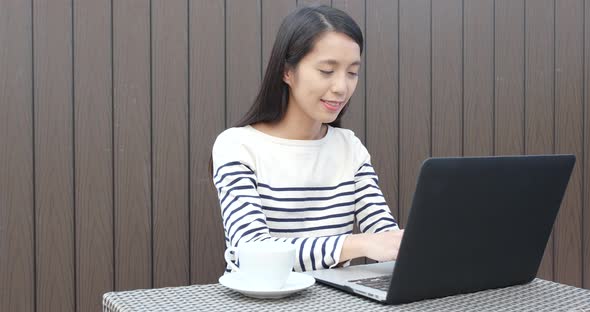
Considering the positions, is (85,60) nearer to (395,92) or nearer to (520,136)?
(395,92)

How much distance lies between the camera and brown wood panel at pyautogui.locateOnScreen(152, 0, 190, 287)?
1.90 m

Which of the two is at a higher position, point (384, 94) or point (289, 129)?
point (384, 94)

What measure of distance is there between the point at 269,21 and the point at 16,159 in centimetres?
78

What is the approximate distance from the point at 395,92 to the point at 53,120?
1039mm

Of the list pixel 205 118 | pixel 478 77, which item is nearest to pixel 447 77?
pixel 478 77

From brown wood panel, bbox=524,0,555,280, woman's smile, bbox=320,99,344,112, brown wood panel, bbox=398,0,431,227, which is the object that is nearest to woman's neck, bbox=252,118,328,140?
woman's smile, bbox=320,99,344,112

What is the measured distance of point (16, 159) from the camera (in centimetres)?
175

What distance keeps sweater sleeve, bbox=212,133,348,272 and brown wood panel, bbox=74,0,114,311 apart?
1.63ft

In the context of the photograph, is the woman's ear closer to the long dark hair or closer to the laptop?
the long dark hair

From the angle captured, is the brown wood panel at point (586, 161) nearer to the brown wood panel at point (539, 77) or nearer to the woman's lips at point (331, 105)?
the brown wood panel at point (539, 77)

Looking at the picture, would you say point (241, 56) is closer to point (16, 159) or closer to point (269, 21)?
point (269, 21)

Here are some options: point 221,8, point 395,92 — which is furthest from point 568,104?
point 221,8

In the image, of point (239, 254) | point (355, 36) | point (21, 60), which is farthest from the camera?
point (21, 60)

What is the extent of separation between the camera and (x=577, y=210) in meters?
2.64
